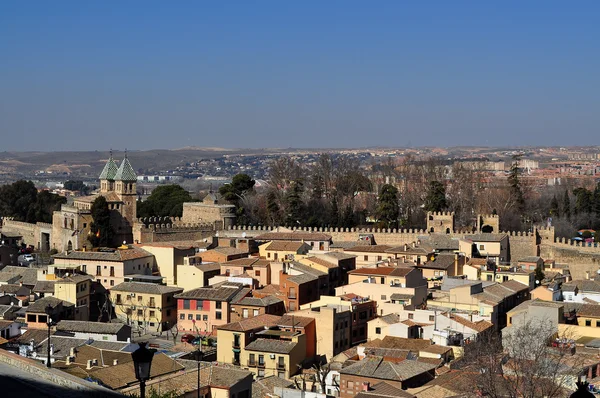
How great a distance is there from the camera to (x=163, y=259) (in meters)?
29.7

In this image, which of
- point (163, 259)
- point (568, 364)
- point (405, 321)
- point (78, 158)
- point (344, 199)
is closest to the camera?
point (568, 364)

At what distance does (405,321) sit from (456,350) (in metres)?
2.09

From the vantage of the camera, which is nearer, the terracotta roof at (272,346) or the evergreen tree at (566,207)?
the terracotta roof at (272,346)

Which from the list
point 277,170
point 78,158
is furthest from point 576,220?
point 78,158

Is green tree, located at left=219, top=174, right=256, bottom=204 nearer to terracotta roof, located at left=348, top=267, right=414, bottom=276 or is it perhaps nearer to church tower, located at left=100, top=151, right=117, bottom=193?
church tower, located at left=100, top=151, right=117, bottom=193

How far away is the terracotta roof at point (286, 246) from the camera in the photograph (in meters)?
30.2

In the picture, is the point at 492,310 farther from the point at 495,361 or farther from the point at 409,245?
the point at 409,245

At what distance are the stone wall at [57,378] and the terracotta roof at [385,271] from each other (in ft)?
50.2

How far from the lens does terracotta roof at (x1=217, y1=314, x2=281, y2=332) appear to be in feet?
70.2

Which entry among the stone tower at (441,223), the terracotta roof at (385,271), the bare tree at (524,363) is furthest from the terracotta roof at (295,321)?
the stone tower at (441,223)

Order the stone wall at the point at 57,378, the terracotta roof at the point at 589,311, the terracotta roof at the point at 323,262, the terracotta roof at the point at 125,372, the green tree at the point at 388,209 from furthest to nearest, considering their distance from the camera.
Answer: the green tree at the point at 388,209, the terracotta roof at the point at 323,262, the terracotta roof at the point at 589,311, the terracotta roof at the point at 125,372, the stone wall at the point at 57,378

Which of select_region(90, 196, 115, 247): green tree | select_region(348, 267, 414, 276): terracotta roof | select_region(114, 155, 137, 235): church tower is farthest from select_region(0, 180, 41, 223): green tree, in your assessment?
select_region(348, 267, 414, 276): terracotta roof

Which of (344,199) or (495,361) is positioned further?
(344,199)

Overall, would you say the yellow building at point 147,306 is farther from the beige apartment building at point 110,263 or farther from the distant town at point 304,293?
Answer: the beige apartment building at point 110,263
